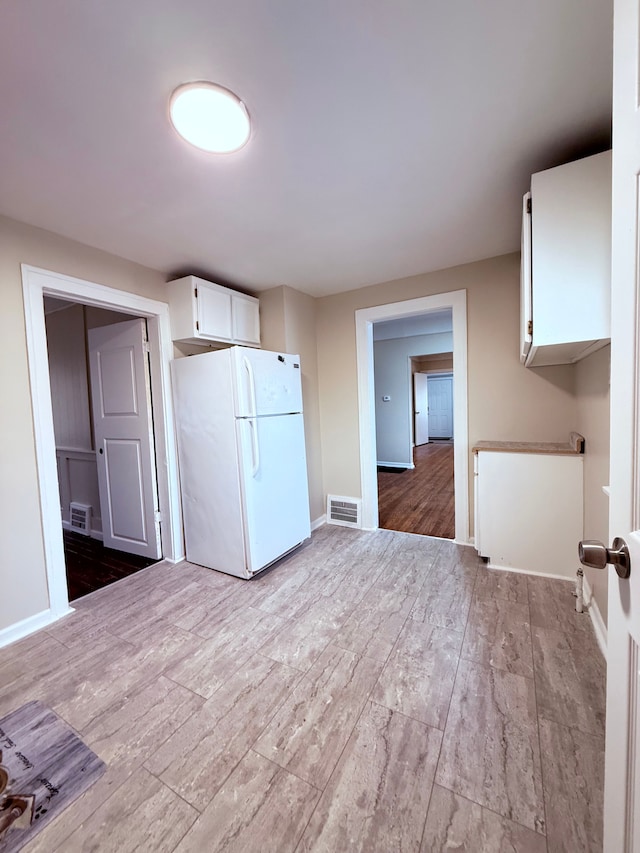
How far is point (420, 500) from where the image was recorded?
420 cm

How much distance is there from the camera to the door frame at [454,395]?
108 inches

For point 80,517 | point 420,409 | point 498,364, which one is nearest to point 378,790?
point 498,364

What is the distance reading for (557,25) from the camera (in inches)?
38.6

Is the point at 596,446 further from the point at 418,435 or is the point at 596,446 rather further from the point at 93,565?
the point at 418,435

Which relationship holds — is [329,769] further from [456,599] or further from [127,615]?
[127,615]

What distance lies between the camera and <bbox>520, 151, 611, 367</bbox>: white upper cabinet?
4.55 ft

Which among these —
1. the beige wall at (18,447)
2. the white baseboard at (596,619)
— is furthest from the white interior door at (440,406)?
the beige wall at (18,447)

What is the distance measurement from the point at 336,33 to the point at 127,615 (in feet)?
9.44

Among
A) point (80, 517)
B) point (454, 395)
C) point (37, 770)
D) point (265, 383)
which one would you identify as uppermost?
point (265, 383)

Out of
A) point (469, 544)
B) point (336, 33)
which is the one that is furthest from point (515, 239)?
point (469, 544)

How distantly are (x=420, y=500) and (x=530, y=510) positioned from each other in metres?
1.98

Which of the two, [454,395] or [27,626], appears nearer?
[27,626]

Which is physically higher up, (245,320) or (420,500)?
(245,320)

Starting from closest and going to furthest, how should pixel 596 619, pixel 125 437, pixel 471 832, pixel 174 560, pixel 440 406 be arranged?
pixel 471 832 → pixel 596 619 → pixel 174 560 → pixel 125 437 → pixel 440 406
